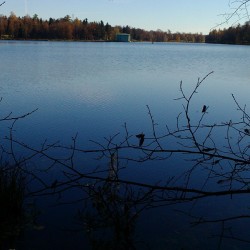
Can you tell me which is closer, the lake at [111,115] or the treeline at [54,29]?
the lake at [111,115]

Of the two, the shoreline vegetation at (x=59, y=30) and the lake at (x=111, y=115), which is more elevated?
the shoreline vegetation at (x=59, y=30)

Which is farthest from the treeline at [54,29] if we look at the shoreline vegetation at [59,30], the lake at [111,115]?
the lake at [111,115]

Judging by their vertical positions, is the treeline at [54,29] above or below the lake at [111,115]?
above

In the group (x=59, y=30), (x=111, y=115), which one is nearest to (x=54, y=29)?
(x=59, y=30)

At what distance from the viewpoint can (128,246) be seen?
4.02 meters

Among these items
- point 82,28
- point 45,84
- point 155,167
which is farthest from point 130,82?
point 82,28

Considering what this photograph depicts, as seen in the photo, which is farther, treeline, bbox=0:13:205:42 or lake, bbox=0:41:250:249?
treeline, bbox=0:13:205:42

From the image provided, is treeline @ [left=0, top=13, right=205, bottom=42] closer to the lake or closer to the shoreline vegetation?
the shoreline vegetation

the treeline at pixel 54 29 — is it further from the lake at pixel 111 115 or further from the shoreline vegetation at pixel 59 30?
the lake at pixel 111 115

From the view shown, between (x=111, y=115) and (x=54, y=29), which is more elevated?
(x=54, y=29)

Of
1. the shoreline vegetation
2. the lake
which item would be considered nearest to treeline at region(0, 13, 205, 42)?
the shoreline vegetation

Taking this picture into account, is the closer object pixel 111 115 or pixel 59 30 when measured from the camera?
pixel 111 115

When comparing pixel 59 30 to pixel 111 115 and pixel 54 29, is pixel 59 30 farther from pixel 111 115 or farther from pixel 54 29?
pixel 111 115

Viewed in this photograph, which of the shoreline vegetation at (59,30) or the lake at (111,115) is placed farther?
the shoreline vegetation at (59,30)
